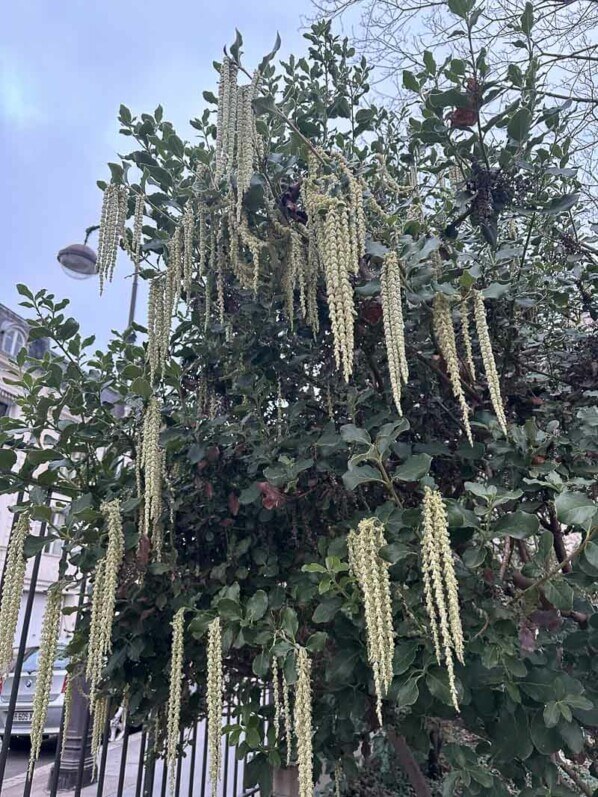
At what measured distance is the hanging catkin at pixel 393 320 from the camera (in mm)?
1515

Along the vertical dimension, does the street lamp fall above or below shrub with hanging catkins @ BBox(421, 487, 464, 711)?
above

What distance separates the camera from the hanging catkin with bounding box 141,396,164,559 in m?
1.77

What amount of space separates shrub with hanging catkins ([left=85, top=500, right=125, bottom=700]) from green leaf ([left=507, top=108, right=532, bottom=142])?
1.81 m

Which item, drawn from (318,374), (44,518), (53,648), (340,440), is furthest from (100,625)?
(318,374)

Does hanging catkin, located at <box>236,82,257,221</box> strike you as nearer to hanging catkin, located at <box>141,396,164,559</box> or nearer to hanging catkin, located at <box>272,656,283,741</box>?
hanging catkin, located at <box>141,396,164,559</box>

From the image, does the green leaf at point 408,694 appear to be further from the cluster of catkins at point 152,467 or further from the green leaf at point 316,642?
the cluster of catkins at point 152,467

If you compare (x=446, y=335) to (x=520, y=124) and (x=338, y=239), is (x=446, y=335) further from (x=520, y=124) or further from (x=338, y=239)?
(x=520, y=124)

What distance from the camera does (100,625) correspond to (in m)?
1.64

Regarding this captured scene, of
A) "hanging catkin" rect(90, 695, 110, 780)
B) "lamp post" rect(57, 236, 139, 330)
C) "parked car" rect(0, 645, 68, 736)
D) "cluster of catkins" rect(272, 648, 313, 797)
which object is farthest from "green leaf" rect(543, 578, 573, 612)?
→ "parked car" rect(0, 645, 68, 736)

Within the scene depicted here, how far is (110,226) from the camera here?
6.63 ft

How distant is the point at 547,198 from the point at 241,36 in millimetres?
1297

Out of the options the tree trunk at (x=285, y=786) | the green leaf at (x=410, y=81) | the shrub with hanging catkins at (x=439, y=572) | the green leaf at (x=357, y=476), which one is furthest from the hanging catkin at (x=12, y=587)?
the tree trunk at (x=285, y=786)

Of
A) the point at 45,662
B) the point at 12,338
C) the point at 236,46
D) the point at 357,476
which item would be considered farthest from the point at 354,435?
the point at 12,338

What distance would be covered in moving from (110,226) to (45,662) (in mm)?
1452
